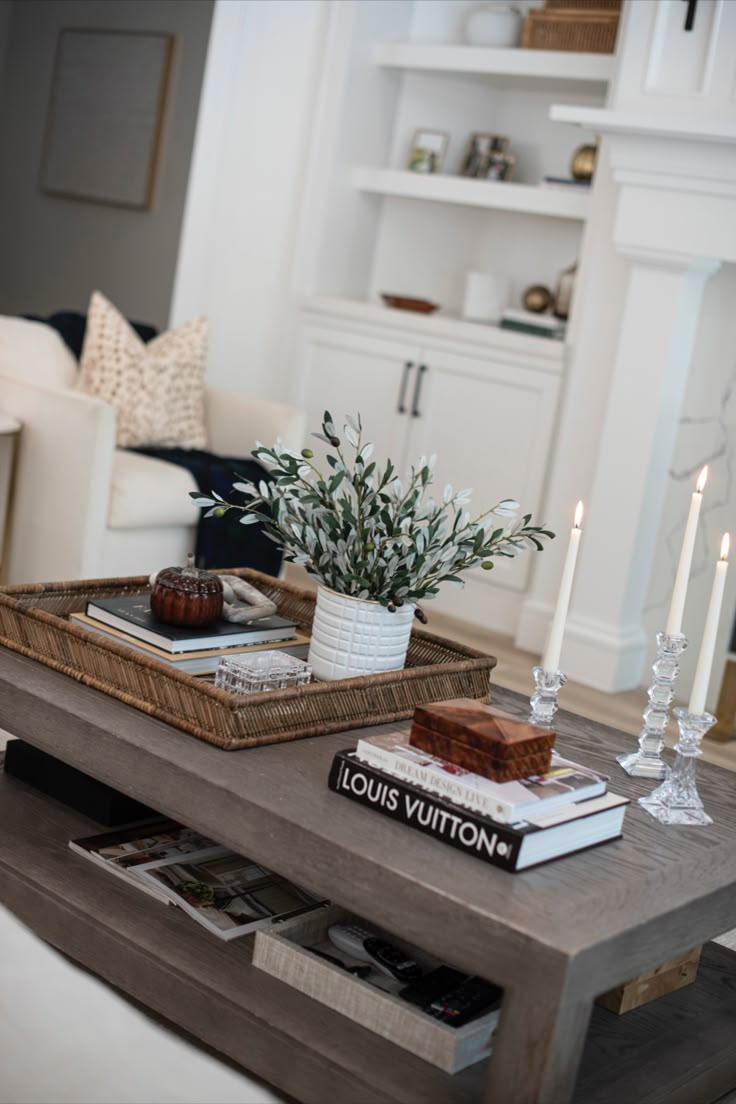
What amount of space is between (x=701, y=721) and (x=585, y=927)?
0.37 meters

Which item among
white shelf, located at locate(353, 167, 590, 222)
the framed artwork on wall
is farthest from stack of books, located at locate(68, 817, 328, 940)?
the framed artwork on wall

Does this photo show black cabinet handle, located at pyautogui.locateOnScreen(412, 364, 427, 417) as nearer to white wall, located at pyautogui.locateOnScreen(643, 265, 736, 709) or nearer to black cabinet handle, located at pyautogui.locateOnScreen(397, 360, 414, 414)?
black cabinet handle, located at pyautogui.locateOnScreen(397, 360, 414, 414)

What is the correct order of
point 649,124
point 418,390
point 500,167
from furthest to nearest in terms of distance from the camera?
point 500,167
point 418,390
point 649,124

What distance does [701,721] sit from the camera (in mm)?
1560

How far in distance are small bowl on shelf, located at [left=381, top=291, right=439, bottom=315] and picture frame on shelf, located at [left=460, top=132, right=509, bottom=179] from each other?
546mm

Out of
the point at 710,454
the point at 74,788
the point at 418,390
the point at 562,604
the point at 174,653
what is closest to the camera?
the point at 562,604

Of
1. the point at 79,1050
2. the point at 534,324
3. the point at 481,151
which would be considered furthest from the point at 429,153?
the point at 79,1050

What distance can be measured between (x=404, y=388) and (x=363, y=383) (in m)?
0.18

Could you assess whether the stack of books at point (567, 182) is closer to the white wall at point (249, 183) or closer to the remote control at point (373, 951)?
the white wall at point (249, 183)

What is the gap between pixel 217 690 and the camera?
1.61 metres

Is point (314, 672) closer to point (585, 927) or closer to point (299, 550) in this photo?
point (299, 550)

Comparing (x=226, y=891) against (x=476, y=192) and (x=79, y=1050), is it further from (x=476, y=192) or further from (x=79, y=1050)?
(x=476, y=192)

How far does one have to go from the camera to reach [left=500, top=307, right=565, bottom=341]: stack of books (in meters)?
4.32

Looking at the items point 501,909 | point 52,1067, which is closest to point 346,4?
point 501,909
